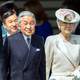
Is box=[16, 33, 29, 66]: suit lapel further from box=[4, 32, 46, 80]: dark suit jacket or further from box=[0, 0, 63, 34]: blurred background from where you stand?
box=[0, 0, 63, 34]: blurred background

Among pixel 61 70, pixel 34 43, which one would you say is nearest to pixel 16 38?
pixel 34 43

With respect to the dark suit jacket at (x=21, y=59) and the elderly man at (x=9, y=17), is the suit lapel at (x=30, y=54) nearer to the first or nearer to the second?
the dark suit jacket at (x=21, y=59)

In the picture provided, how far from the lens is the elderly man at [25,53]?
29.1 ft

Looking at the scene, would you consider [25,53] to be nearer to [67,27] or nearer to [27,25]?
[27,25]

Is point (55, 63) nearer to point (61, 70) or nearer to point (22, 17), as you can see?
point (61, 70)

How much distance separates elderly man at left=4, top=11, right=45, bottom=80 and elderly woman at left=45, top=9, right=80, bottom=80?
0.35 m

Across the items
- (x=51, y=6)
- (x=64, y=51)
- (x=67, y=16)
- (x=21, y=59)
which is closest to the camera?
(x=21, y=59)

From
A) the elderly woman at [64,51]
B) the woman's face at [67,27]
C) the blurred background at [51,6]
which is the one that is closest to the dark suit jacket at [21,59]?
the elderly woman at [64,51]

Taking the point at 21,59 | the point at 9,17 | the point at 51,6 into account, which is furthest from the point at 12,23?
the point at 51,6

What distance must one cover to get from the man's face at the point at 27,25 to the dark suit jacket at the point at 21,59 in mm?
87

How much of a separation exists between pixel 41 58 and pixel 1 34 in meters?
0.80

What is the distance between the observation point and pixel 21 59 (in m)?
8.88

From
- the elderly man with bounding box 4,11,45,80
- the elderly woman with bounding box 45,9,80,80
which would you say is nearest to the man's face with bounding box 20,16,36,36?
the elderly man with bounding box 4,11,45,80

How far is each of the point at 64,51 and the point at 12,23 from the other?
2.67 ft
